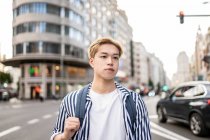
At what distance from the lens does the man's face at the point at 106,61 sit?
2.64 m

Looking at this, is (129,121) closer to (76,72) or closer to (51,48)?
(51,48)

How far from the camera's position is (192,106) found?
37.9 feet

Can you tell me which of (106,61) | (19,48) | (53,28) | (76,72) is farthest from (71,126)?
(76,72)

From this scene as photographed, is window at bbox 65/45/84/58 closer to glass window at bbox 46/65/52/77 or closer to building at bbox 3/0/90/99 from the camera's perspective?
building at bbox 3/0/90/99

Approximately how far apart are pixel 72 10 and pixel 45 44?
893 cm

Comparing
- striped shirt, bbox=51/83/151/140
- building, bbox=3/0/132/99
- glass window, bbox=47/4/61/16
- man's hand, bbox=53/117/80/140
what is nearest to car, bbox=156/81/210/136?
striped shirt, bbox=51/83/151/140

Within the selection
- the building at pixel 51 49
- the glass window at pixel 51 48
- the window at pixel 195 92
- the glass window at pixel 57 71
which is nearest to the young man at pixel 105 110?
the window at pixel 195 92

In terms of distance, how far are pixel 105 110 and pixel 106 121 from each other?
77mm

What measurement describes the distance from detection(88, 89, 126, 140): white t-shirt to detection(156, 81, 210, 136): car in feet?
27.7

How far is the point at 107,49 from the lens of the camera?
273 centimetres

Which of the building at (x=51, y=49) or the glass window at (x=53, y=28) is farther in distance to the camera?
the glass window at (x=53, y=28)

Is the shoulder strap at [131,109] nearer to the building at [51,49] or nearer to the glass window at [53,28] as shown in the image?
the building at [51,49]

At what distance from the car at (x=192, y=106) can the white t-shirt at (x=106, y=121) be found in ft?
27.7

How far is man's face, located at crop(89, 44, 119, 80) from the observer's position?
2.64 metres
